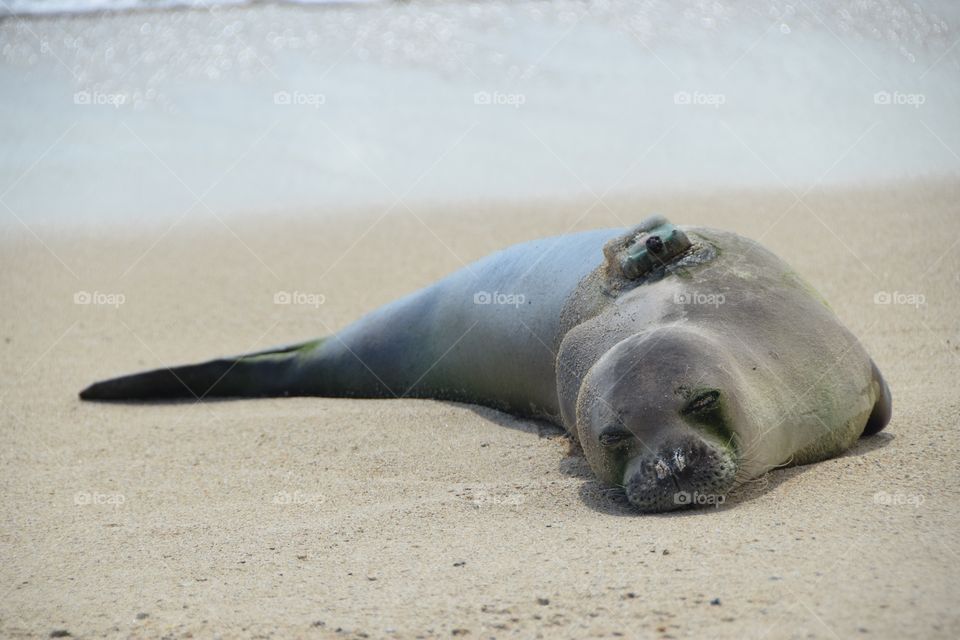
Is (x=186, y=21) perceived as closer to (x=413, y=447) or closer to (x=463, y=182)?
(x=463, y=182)

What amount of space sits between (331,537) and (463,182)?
21.1 ft

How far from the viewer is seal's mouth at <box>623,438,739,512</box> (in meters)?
3.48

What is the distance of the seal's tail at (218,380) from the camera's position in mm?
6031

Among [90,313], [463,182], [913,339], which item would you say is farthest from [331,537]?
[463,182]

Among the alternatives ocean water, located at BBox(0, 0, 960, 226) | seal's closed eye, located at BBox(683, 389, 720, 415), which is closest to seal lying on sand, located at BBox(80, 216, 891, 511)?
seal's closed eye, located at BBox(683, 389, 720, 415)

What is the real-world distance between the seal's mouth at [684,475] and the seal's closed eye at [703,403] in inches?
3.7

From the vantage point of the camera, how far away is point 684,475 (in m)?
3.50

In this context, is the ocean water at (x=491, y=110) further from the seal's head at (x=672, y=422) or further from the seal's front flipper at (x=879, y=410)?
the seal's head at (x=672, y=422)

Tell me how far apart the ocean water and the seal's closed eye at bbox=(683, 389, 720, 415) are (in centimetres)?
576

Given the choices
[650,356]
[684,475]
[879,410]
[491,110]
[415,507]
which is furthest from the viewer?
[491,110]

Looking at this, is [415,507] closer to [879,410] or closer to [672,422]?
[672,422]

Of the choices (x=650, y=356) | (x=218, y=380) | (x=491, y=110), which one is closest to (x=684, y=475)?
(x=650, y=356)

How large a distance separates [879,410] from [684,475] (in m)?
1.12

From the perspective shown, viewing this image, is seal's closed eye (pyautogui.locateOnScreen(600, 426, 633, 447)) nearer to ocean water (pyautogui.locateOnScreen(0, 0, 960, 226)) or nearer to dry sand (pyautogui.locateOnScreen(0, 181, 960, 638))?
dry sand (pyautogui.locateOnScreen(0, 181, 960, 638))
